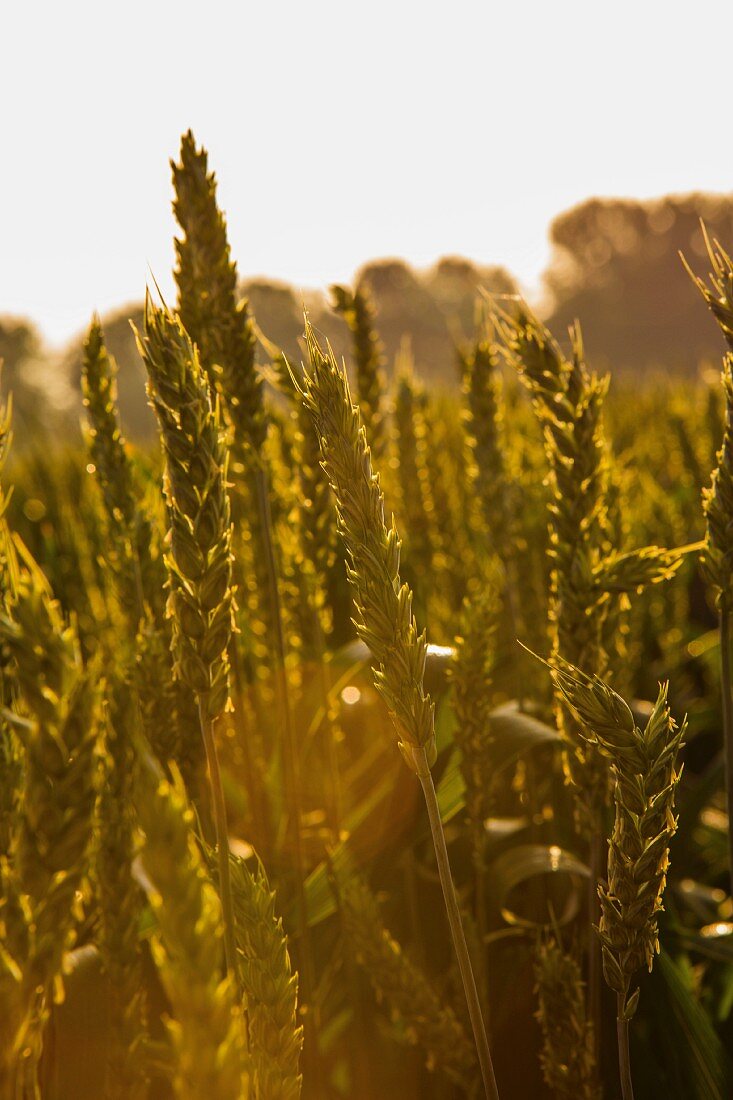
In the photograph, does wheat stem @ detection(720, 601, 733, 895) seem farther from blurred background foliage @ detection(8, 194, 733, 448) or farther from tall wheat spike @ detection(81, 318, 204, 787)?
blurred background foliage @ detection(8, 194, 733, 448)

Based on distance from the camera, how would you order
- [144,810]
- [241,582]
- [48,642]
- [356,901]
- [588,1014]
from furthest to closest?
[241,582] → [588,1014] → [356,901] → [48,642] → [144,810]

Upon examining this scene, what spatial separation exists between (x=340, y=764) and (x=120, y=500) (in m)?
1.03

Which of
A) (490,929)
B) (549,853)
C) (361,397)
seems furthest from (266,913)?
(361,397)

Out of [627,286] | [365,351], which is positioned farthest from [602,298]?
[365,351]

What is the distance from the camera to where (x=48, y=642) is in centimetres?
53

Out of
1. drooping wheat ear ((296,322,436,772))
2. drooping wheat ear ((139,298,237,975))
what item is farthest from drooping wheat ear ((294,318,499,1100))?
drooping wheat ear ((139,298,237,975))

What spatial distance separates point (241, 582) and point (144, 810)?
57.2 inches

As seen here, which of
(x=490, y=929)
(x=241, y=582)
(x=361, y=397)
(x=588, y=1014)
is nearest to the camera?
(x=588, y=1014)

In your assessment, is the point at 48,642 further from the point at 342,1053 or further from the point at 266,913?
the point at 342,1053

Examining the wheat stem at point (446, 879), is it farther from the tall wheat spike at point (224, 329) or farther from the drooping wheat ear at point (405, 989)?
the tall wheat spike at point (224, 329)

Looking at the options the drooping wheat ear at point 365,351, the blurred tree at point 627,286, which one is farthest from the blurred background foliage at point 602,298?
the drooping wheat ear at point 365,351

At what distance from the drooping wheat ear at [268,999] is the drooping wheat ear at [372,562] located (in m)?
0.18

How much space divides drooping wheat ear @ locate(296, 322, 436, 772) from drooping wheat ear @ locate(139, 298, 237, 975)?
0.11 meters

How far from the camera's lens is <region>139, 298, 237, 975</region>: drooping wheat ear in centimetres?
72
